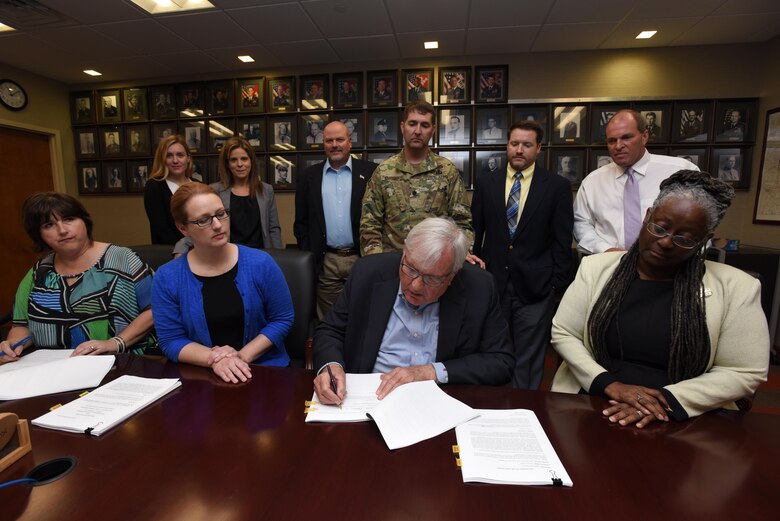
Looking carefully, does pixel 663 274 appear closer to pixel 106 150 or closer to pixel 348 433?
pixel 348 433

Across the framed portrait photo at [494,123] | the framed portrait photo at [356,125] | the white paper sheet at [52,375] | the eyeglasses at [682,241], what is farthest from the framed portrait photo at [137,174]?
the eyeglasses at [682,241]

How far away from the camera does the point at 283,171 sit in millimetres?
4605

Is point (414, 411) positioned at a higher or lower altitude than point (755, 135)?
lower

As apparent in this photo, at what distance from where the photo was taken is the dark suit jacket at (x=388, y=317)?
1439mm

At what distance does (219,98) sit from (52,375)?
13.4ft

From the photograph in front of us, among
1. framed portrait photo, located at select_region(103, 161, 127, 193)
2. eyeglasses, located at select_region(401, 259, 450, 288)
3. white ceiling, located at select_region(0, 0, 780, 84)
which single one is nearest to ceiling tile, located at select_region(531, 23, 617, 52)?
white ceiling, located at select_region(0, 0, 780, 84)

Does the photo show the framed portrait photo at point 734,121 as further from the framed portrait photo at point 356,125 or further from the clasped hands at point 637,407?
the clasped hands at point 637,407

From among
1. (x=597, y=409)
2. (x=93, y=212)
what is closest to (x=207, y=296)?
(x=597, y=409)

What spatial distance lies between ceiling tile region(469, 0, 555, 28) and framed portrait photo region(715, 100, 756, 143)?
80.1 inches

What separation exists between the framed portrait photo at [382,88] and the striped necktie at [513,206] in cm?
232

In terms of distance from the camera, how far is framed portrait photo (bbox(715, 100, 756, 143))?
387 centimetres

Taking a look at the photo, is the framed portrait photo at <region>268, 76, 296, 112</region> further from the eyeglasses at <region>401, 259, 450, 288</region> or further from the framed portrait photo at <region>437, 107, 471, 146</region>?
the eyeglasses at <region>401, 259, 450, 288</region>

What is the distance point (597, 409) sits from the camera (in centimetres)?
110

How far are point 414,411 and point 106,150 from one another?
5491mm
